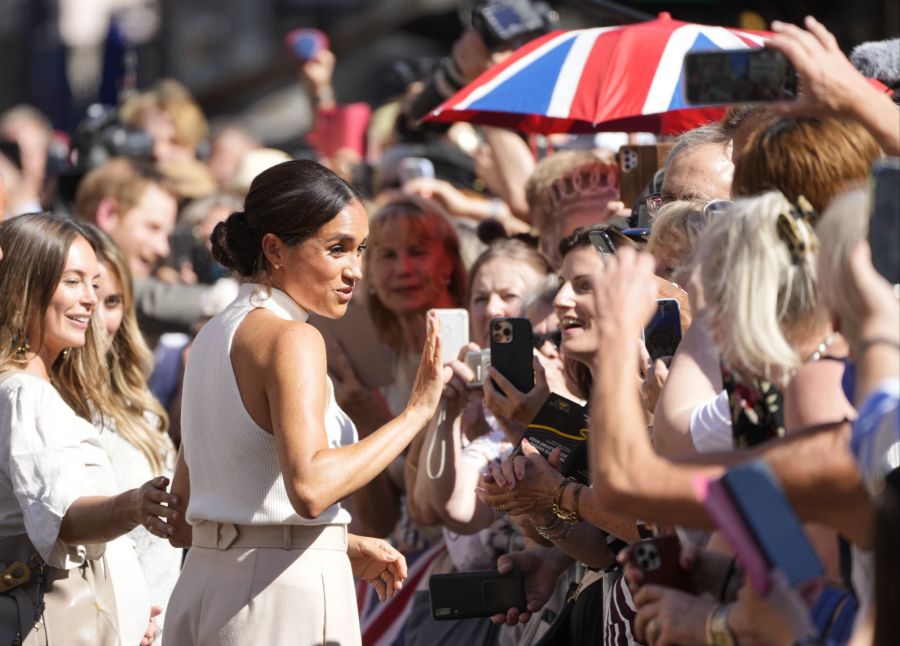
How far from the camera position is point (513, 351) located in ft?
13.6

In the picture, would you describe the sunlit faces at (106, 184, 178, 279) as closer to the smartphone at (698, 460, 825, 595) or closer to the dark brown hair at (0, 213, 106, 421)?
the dark brown hair at (0, 213, 106, 421)

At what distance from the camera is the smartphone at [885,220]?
2344 millimetres

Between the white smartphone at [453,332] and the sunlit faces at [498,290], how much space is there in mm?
438

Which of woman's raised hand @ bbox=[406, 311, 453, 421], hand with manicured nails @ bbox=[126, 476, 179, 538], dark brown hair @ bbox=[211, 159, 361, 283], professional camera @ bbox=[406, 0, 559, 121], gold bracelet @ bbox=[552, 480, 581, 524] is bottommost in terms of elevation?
gold bracelet @ bbox=[552, 480, 581, 524]

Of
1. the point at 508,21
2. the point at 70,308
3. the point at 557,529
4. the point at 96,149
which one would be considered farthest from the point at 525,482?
the point at 96,149

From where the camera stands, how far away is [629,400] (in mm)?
2465

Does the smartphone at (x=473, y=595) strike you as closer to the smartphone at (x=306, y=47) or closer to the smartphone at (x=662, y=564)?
the smartphone at (x=662, y=564)

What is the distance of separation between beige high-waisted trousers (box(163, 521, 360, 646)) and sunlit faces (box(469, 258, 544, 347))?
5.48 ft

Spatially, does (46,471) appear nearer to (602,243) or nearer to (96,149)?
(602,243)

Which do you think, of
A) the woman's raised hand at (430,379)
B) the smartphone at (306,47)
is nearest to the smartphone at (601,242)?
the woman's raised hand at (430,379)

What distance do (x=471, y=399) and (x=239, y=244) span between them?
1.05 m

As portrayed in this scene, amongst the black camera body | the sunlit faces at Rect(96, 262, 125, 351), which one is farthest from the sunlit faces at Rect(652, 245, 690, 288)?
the black camera body

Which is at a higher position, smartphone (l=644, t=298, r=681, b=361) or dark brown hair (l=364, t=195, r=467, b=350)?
smartphone (l=644, t=298, r=681, b=361)

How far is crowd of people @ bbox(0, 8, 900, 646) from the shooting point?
7.93 feet
